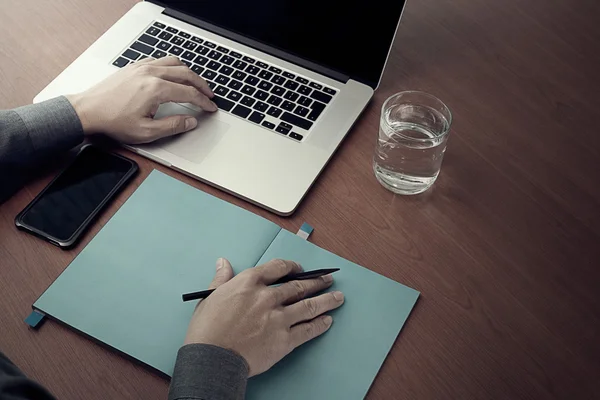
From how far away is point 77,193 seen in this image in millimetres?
978

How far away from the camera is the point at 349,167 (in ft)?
3.42

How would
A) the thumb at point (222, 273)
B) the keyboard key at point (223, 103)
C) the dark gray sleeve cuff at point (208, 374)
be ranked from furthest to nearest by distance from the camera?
the keyboard key at point (223, 103), the thumb at point (222, 273), the dark gray sleeve cuff at point (208, 374)

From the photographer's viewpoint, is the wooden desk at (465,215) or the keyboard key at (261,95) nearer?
the wooden desk at (465,215)

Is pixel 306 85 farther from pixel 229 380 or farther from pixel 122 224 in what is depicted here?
pixel 229 380

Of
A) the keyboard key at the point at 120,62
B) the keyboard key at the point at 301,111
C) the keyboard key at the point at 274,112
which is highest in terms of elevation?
the keyboard key at the point at 120,62

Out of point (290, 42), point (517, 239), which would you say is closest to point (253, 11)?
point (290, 42)

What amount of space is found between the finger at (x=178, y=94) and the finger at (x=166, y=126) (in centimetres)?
3

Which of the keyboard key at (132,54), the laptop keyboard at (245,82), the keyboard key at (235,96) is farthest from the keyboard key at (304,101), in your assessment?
the keyboard key at (132,54)

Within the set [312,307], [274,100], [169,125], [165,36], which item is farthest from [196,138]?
[312,307]

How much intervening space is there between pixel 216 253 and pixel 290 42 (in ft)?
1.38

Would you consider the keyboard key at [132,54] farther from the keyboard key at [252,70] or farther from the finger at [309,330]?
the finger at [309,330]

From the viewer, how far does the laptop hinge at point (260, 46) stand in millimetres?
1120

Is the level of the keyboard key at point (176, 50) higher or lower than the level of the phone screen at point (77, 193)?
higher

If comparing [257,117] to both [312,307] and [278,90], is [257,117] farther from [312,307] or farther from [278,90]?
[312,307]
